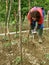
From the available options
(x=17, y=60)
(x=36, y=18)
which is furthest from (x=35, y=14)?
(x=17, y=60)

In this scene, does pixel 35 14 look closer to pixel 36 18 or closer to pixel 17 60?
pixel 36 18

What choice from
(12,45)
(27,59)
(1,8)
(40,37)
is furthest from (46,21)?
(27,59)

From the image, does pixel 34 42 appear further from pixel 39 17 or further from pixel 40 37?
pixel 39 17

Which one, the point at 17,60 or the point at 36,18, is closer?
the point at 17,60

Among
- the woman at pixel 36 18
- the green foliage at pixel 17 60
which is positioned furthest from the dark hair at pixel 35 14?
the green foliage at pixel 17 60

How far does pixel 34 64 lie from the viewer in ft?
18.9

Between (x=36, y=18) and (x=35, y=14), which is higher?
(x=35, y=14)

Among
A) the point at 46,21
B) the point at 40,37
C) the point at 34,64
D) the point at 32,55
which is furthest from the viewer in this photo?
the point at 46,21

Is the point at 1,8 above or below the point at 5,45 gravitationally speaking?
above

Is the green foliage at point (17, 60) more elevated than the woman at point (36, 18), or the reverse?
the woman at point (36, 18)

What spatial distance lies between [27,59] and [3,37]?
1.51 metres

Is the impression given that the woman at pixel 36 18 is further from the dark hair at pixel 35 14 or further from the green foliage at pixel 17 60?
the green foliage at pixel 17 60

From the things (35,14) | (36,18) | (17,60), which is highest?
(35,14)

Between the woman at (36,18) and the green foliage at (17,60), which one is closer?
the green foliage at (17,60)
